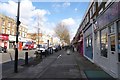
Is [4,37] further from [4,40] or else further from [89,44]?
[89,44]

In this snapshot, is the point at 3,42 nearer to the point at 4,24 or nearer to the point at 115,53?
the point at 4,24

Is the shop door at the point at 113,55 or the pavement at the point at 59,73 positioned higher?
the shop door at the point at 113,55

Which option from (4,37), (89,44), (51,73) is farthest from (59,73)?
(4,37)

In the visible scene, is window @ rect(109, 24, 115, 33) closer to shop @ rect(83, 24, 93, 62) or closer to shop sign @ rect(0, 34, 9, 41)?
shop @ rect(83, 24, 93, 62)

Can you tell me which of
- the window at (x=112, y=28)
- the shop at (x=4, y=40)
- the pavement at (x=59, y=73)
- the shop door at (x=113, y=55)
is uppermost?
the shop at (x=4, y=40)

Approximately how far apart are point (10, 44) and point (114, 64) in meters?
57.1

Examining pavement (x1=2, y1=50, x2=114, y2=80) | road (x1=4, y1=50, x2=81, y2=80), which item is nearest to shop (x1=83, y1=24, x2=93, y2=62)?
pavement (x1=2, y1=50, x2=114, y2=80)

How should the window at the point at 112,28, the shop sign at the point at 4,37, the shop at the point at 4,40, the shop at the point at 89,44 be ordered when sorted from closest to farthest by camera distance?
the window at the point at 112,28
the shop at the point at 89,44
the shop at the point at 4,40
the shop sign at the point at 4,37

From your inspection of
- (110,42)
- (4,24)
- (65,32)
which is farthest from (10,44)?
(110,42)

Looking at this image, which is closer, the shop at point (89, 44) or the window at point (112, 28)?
the window at point (112, 28)

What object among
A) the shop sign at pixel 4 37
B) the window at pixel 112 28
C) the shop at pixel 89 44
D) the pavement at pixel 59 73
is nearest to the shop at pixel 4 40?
the shop sign at pixel 4 37

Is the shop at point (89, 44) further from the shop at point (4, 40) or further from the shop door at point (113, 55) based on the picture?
the shop at point (4, 40)

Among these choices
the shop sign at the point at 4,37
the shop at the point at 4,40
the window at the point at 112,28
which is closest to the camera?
the window at the point at 112,28

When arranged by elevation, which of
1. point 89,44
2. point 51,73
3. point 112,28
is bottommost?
point 51,73
